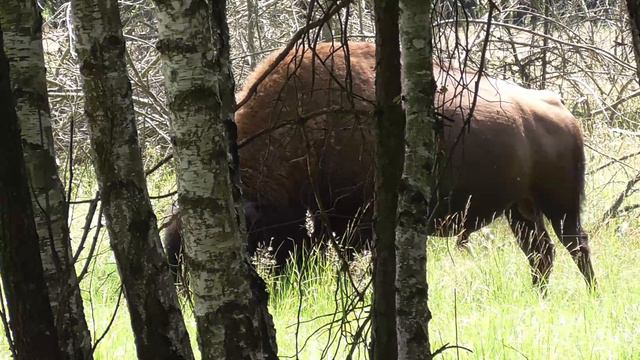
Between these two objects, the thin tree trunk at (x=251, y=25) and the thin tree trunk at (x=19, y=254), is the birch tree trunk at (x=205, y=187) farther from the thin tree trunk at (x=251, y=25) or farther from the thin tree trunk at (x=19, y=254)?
the thin tree trunk at (x=251, y=25)

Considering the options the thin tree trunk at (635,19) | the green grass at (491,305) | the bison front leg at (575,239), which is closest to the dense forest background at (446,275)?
the green grass at (491,305)

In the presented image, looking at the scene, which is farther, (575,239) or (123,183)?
(575,239)

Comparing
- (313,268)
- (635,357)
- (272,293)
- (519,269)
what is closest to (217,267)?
(635,357)

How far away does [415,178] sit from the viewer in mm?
1909

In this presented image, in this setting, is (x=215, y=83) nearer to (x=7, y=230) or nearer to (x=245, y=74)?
(x=7, y=230)

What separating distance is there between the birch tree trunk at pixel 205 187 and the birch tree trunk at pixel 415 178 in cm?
33

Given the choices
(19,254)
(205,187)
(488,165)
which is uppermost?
(205,187)

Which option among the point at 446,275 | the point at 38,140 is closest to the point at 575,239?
the point at 446,275

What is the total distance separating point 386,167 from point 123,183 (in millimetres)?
602

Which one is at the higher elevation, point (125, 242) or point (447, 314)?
point (125, 242)

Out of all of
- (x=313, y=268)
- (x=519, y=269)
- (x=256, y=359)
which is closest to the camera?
(x=256, y=359)

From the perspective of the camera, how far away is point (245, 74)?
324 inches

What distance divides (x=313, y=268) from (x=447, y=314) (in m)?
1.23

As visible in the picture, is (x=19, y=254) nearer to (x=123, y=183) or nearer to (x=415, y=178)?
(x=123, y=183)
